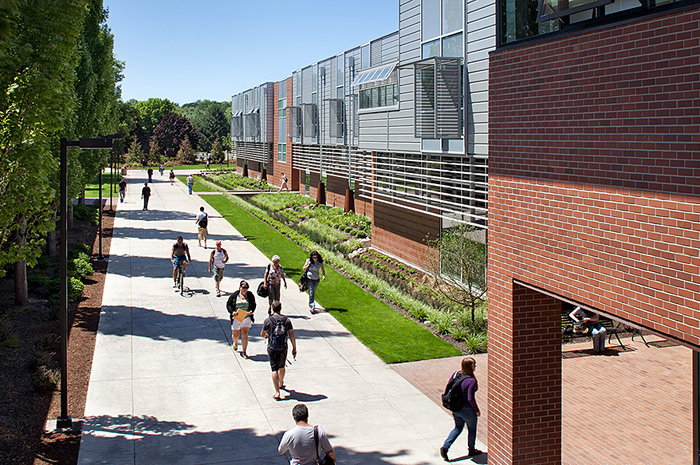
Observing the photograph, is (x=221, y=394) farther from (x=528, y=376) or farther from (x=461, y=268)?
(x=461, y=268)

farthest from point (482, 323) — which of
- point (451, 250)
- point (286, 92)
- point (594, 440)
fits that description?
Result: point (286, 92)

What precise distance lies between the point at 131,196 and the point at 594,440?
1887 inches

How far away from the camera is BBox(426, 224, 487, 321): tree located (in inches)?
663

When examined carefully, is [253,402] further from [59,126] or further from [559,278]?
[559,278]

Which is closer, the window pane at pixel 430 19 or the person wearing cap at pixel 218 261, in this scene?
the person wearing cap at pixel 218 261

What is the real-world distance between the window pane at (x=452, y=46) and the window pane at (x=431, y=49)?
34cm

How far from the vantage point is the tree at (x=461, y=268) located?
16.8 meters

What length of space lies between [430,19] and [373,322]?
8956 millimetres

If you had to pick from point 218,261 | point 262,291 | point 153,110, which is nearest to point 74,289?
point 218,261

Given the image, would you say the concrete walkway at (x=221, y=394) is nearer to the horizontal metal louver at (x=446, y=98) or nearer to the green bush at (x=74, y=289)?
the green bush at (x=74, y=289)

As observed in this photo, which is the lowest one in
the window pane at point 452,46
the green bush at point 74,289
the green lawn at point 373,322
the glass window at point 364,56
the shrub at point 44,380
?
the green lawn at point 373,322

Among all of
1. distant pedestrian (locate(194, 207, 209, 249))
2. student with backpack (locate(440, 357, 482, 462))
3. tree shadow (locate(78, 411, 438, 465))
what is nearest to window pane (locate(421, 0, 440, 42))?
distant pedestrian (locate(194, 207, 209, 249))

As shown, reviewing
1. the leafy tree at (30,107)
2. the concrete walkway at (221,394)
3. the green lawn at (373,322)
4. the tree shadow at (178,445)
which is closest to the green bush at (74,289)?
the concrete walkway at (221,394)

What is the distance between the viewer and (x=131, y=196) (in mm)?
53594
